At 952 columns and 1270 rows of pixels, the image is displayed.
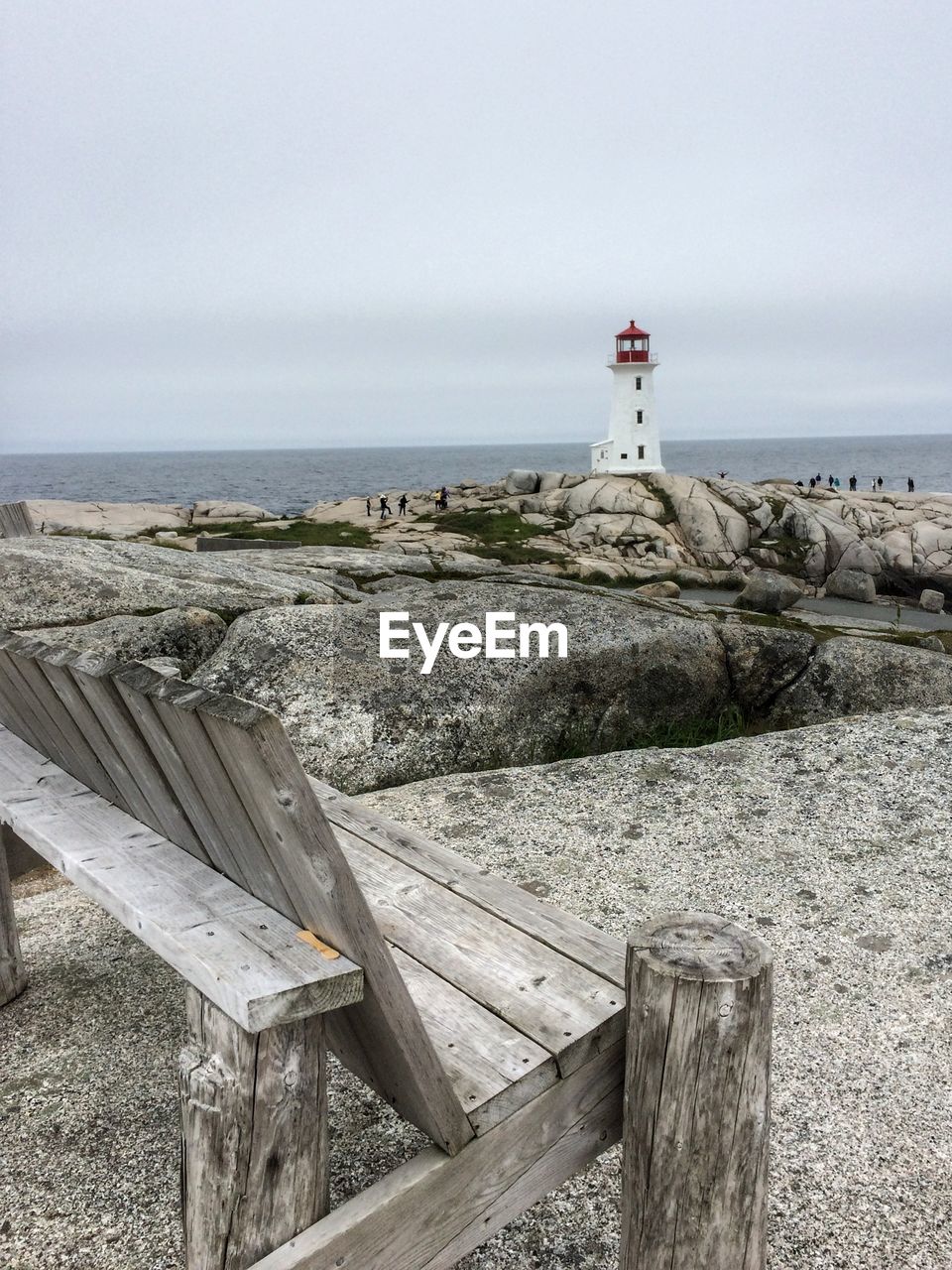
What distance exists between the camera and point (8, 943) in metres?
4.19

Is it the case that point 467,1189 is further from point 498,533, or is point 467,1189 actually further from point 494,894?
point 498,533

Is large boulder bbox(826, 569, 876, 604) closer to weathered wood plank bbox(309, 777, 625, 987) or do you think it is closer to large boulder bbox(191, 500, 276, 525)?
large boulder bbox(191, 500, 276, 525)

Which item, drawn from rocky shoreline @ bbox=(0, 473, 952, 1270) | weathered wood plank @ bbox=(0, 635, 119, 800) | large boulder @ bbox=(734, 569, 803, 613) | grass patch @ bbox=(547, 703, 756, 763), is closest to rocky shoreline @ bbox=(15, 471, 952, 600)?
large boulder @ bbox=(734, 569, 803, 613)

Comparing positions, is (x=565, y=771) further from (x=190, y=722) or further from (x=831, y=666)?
(x=190, y=722)

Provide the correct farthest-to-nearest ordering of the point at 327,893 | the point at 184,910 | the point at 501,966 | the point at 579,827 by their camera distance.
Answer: the point at 579,827 < the point at 501,966 < the point at 184,910 < the point at 327,893

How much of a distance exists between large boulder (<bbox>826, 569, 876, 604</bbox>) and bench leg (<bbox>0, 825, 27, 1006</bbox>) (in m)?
28.2

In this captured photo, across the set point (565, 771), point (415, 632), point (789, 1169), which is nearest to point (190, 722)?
point (789, 1169)

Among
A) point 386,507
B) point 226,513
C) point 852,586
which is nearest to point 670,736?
point 852,586

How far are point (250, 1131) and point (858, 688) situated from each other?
7.80 metres

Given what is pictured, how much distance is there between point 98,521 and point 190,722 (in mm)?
41704

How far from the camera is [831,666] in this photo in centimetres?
870

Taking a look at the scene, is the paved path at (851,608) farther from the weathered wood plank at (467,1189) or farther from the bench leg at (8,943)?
the weathered wood plank at (467,1189)

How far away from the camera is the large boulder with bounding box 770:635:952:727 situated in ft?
28.1

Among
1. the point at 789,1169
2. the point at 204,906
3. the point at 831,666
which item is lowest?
the point at 789,1169
